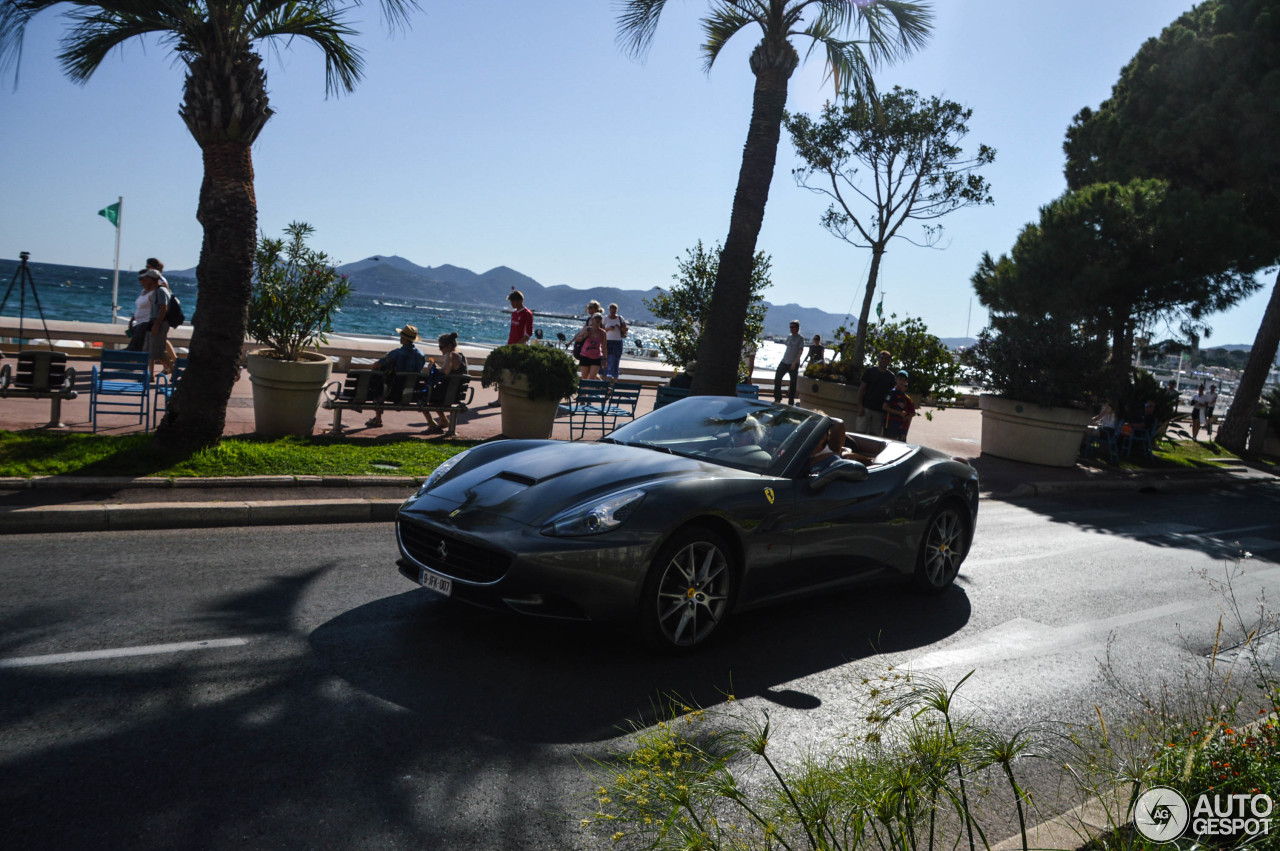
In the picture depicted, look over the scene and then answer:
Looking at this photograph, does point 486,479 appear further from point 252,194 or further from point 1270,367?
point 1270,367

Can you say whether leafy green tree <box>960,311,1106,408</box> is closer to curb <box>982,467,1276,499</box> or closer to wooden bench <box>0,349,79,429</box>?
curb <box>982,467,1276,499</box>

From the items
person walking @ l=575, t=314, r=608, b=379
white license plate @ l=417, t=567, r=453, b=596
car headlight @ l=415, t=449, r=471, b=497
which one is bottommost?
white license plate @ l=417, t=567, r=453, b=596

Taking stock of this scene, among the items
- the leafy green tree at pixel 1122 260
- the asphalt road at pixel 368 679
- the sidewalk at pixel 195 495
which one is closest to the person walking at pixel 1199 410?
the leafy green tree at pixel 1122 260

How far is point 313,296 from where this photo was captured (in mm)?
11102

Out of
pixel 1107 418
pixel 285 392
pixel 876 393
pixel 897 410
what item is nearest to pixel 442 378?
pixel 285 392

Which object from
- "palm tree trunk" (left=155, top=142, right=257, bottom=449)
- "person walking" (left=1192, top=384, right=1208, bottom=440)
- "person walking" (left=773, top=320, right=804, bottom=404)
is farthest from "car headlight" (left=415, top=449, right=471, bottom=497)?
"person walking" (left=1192, top=384, right=1208, bottom=440)

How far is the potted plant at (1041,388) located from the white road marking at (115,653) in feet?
52.8

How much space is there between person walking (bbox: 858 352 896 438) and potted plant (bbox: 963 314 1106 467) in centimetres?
513

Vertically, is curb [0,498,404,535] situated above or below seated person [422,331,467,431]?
below

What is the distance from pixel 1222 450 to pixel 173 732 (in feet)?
91.4

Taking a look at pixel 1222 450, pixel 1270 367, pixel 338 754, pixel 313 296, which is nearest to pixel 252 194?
pixel 313 296

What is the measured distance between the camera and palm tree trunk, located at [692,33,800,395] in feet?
41.3

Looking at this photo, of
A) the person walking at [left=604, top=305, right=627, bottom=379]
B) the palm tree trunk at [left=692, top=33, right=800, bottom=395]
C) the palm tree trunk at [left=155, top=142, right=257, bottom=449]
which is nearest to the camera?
the palm tree trunk at [left=155, top=142, right=257, bottom=449]

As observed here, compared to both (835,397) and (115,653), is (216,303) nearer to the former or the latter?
(115,653)
